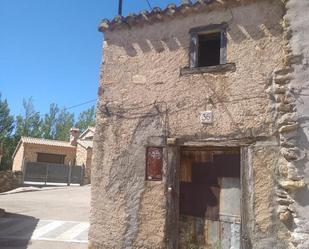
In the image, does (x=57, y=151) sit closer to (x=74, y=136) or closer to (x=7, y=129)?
(x=74, y=136)

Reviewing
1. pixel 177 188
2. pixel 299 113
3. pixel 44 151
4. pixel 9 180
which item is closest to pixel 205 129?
pixel 177 188

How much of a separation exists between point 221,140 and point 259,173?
79 cm

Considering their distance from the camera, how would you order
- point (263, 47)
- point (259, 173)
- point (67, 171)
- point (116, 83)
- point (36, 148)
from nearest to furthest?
point (259, 173), point (263, 47), point (116, 83), point (67, 171), point (36, 148)

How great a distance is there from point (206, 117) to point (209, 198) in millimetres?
1388

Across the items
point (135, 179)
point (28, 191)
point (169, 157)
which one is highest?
point (169, 157)

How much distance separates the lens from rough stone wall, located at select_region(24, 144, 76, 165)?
25859mm

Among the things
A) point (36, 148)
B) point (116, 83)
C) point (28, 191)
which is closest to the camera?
point (116, 83)

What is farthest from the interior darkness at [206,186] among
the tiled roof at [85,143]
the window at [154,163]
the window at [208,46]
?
the tiled roof at [85,143]

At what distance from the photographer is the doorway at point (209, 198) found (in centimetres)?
549

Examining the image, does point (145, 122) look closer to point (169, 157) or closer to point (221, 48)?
point (169, 157)

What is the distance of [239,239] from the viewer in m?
5.30

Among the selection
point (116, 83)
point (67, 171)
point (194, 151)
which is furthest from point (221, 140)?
point (67, 171)

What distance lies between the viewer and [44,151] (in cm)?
2644

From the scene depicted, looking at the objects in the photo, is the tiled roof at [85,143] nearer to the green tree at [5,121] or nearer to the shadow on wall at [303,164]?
the green tree at [5,121]
